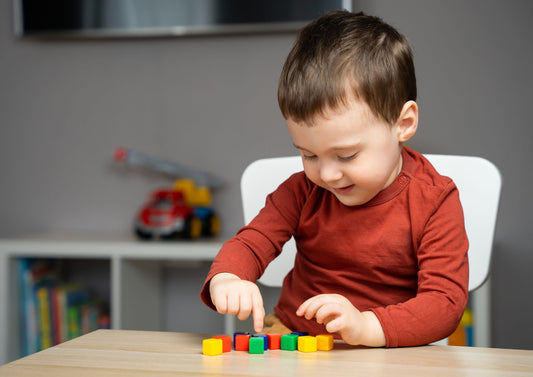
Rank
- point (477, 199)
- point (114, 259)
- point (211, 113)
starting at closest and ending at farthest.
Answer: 1. point (477, 199)
2. point (114, 259)
3. point (211, 113)

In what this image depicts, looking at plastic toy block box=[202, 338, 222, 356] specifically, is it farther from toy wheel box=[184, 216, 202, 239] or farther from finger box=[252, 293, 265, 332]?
toy wheel box=[184, 216, 202, 239]

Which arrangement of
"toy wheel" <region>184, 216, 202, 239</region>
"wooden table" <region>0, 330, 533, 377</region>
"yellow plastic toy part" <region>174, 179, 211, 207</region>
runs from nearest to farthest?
"wooden table" <region>0, 330, 533, 377</region> < "toy wheel" <region>184, 216, 202, 239</region> < "yellow plastic toy part" <region>174, 179, 211, 207</region>

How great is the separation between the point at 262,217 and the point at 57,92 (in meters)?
1.70

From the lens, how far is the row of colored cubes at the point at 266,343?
1.82 ft

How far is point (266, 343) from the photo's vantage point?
584 millimetres

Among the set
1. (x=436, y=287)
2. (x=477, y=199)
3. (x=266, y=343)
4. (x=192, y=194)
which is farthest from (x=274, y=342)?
(x=192, y=194)

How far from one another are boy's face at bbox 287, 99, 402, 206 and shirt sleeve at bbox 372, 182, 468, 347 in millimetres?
85

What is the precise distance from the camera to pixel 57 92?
229 cm

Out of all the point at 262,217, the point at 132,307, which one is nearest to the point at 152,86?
the point at 132,307

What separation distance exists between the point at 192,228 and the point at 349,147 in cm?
136

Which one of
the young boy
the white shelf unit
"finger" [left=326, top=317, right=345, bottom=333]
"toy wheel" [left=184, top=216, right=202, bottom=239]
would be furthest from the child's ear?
"toy wheel" [left=184, top=216, right=202, bottom=239]

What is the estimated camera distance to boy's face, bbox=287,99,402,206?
0.68m

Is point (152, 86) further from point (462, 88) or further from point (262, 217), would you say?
point (262, 217)

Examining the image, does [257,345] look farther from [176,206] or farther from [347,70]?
[176,206]
